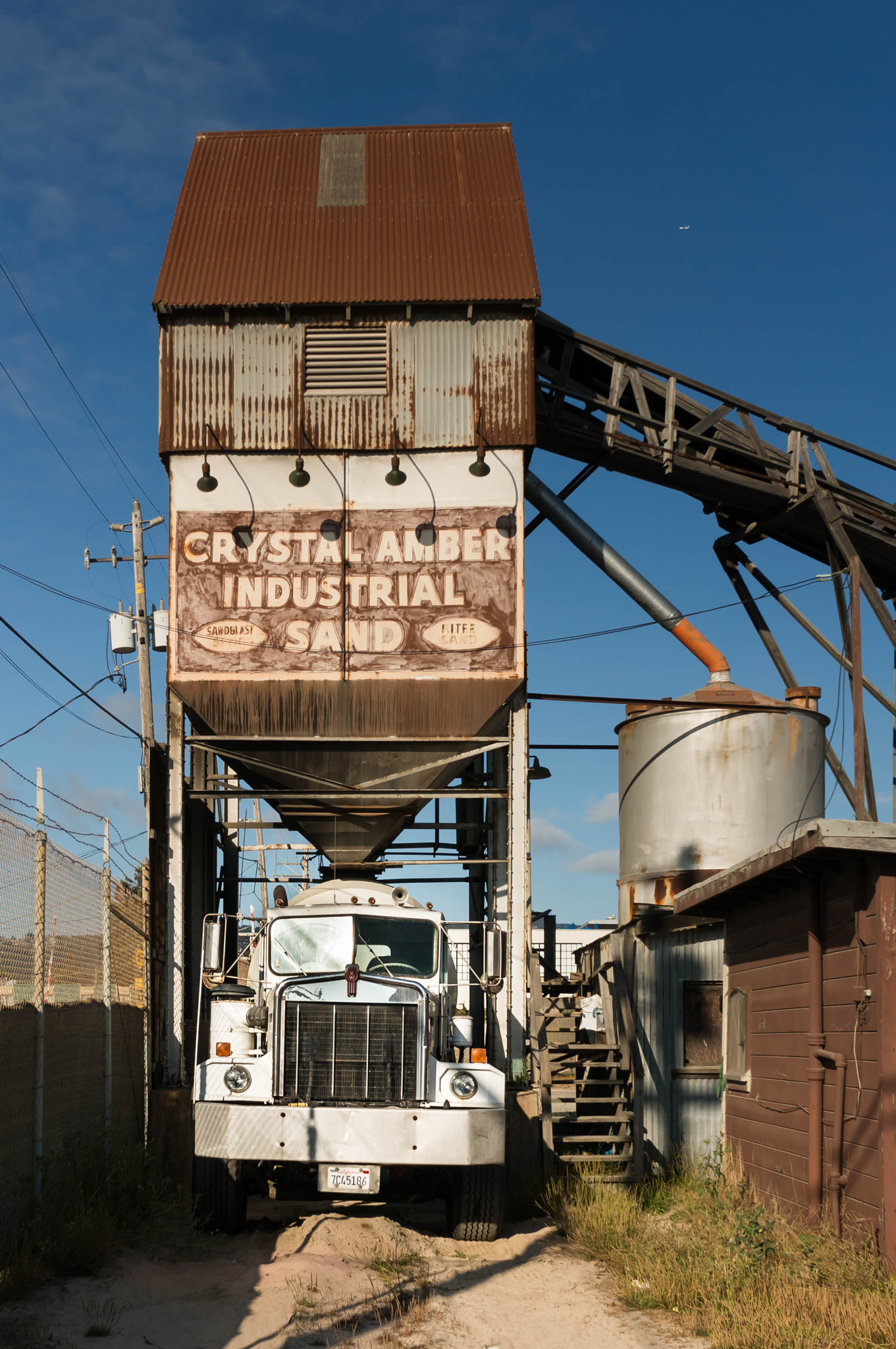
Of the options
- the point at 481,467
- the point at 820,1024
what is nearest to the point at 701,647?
the point at 481,467

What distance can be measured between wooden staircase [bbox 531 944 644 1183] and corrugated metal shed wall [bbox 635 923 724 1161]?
401 millimetres

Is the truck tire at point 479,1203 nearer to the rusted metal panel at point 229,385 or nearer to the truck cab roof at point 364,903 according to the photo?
the truck cab roof at point 364,903

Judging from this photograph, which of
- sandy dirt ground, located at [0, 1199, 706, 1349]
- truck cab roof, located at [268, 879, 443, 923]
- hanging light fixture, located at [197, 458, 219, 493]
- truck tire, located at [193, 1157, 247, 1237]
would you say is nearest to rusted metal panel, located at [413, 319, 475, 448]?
hanging light fixture, located at [197, 458, 219, 493]

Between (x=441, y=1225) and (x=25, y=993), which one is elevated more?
(x=25, y=993)

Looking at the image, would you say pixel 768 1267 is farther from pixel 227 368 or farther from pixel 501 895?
pixel 227 368

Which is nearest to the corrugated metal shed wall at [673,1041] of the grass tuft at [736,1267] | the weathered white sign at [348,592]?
the grass tuft at [736,1267]

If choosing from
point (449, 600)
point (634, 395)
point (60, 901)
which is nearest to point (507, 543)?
point (449, 600)

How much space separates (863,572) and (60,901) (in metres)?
12.9

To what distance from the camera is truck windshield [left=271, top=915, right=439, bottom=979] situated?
12.5 m

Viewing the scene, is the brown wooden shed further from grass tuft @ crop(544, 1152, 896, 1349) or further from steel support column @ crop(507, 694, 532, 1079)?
steel support column @ crop(507, 694, 532, 1079)

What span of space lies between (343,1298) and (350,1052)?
2.25 metres

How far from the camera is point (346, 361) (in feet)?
56.7

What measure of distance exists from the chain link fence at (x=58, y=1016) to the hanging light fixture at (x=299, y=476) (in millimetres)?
5662

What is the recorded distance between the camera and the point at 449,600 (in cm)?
1684
